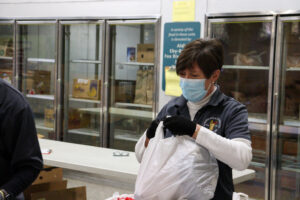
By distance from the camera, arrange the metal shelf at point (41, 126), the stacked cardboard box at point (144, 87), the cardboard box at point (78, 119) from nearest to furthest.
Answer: the stacked cardboard box at point (144, 87) → the cardboard box at point (78, 119) → the metal shelf at point (41, 126)

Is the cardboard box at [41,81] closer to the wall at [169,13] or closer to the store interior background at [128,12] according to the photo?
the store interior background at [128,12]

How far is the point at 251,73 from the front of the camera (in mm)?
4648

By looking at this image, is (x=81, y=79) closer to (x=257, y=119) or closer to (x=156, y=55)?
(x=156, y=55)

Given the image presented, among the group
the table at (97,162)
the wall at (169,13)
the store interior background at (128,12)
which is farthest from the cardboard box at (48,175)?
the wall at (169,13)

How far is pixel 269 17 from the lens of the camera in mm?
4207

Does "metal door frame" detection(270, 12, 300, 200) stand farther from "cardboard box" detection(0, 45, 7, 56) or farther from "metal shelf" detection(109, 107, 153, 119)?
"cardboard box" detection(0, 45, 7, 56)

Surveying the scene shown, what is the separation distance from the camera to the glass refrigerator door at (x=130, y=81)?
528 centimetres

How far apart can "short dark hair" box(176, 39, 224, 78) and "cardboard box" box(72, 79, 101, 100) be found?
3.88 meters

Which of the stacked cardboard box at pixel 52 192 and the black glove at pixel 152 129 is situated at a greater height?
the black glove at pixel 152 129

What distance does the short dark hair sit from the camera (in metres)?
1.74

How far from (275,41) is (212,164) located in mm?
2837

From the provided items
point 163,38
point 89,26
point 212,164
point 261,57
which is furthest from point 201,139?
point 89,26

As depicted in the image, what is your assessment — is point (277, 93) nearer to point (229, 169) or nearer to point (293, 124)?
point (293, 124)

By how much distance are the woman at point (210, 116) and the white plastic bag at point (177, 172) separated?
0.15 feet
